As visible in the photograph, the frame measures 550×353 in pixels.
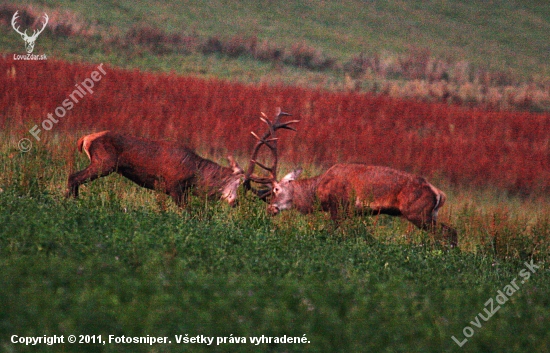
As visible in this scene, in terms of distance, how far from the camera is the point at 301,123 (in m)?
19.9

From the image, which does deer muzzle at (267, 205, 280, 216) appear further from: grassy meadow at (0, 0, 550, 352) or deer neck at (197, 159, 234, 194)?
deer neck at (197, 159, 234, 194)

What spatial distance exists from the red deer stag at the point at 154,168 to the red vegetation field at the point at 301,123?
12.6 ft

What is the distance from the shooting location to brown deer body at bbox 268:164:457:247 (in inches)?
433

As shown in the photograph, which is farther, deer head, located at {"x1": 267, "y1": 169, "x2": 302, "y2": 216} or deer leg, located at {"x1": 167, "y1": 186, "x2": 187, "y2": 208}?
deer head, located at {"x1": 267, "y1": 169, "x2": 302, "y2": 216}

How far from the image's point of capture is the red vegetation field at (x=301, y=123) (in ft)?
58.1

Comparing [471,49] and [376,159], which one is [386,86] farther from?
[471,49]

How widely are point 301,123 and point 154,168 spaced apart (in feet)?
29.9

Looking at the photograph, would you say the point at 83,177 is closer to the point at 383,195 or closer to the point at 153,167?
the point at 153,167

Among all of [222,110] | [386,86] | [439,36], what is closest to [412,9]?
[439,36]

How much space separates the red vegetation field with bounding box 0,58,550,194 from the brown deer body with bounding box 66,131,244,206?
3848 millimetres

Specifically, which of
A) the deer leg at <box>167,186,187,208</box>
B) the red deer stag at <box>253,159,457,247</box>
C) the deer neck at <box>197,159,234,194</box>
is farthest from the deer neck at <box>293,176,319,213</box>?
the deer leg at <box>167,186,187,208</box>

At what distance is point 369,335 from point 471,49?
61.2 m

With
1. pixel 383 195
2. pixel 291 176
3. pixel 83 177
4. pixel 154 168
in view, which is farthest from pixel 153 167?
pixel 383 195

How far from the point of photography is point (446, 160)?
1814 cm
